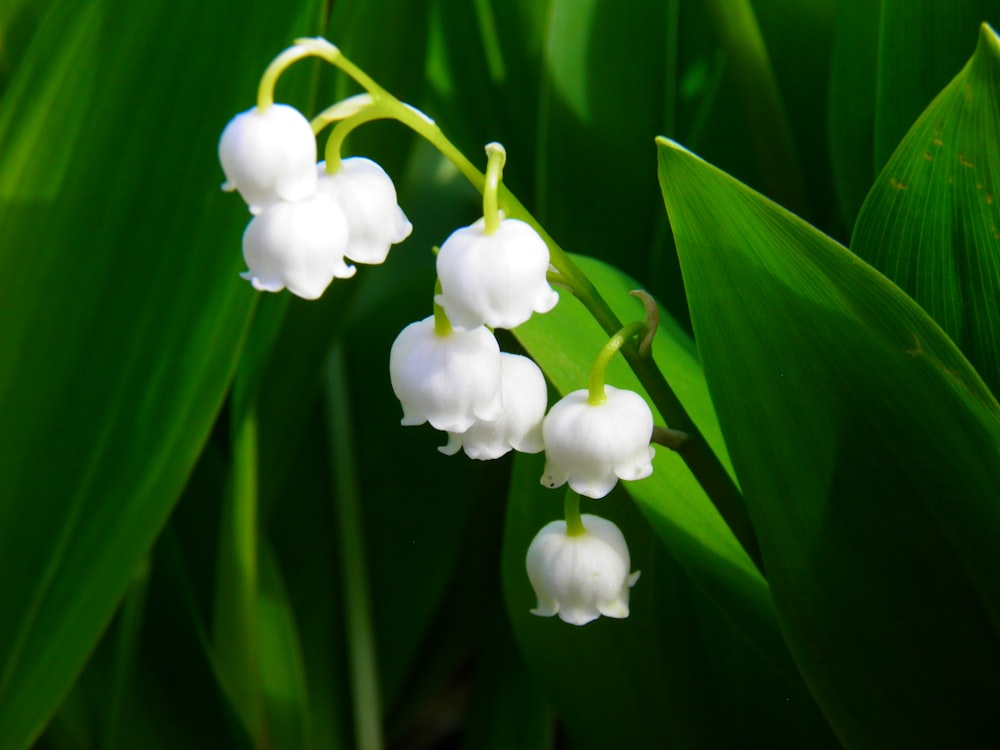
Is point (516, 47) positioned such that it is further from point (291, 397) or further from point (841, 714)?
point (841, 714)

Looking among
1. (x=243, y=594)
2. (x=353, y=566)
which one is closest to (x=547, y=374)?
(x=243, y=594)

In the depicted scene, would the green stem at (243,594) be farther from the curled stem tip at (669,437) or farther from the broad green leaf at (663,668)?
the curled stem tip at (669,437)

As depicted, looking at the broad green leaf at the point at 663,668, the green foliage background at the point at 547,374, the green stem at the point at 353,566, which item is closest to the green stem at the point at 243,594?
the green foliage background at the point at 547,374

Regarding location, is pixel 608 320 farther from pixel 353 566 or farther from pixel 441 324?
pixel 353 566

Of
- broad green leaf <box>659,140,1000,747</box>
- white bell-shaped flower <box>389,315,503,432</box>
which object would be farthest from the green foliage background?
white bell-shaped flower <box>389,315,503,432</box>

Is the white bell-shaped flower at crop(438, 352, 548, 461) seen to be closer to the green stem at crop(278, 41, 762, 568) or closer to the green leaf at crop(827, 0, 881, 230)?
the green stem at crop(278, 41, 762, 568)

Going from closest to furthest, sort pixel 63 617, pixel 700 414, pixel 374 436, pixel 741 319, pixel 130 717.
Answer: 1. pixel 741 319
2. pixel 700 414
3. pixel 63 617
4. pixel 130 717
5. pixel 374 436

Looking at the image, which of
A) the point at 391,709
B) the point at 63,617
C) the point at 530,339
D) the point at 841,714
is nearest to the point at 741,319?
the point at 530,339
